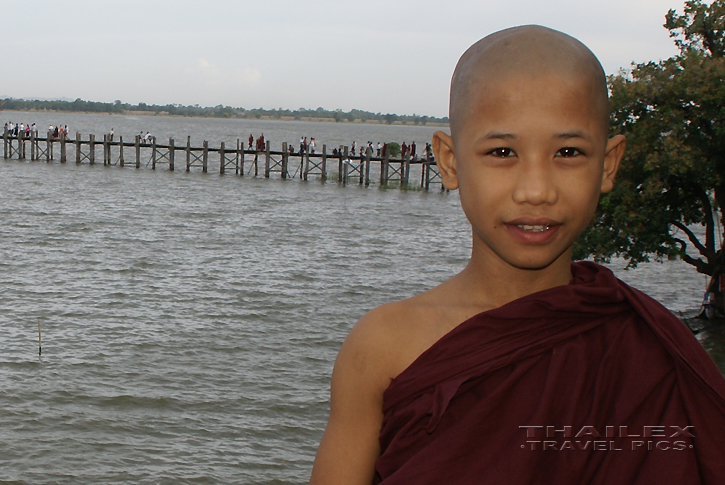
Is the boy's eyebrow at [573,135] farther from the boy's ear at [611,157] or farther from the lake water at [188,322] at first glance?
the lake water at [188,322]

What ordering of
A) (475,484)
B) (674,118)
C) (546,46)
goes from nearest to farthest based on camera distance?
(475,484) < (546,46) < (674,118)

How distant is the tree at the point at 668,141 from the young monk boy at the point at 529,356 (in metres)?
13.1

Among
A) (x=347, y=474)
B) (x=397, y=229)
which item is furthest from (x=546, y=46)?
(x=397, y=229)

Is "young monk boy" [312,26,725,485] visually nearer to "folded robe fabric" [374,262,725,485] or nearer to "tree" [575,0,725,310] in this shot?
"folded robe fabric" [374,262,725,485]

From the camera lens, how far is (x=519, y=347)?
1.67 metres

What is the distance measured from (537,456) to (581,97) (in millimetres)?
736

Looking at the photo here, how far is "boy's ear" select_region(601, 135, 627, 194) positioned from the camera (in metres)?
1.88

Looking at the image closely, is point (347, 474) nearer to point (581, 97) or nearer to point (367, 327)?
point (367, 327)

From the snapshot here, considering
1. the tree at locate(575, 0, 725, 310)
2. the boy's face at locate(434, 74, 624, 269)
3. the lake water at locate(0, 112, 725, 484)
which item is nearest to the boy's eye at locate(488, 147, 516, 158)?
the boy's face at locate(434, 74, 624, 269)

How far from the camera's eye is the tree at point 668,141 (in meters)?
14.1

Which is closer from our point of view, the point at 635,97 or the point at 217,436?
the point at 217,436

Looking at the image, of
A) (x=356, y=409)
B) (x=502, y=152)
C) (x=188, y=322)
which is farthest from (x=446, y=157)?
(x=188, y=322)

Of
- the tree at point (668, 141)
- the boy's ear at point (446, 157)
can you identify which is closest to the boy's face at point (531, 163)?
the boy's ear at point (446, 157)

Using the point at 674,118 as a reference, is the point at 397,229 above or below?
below
